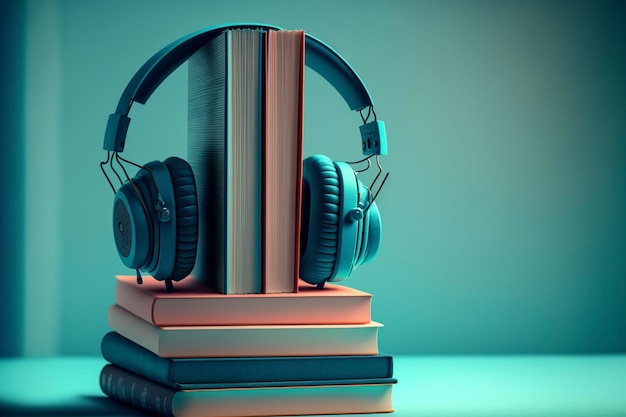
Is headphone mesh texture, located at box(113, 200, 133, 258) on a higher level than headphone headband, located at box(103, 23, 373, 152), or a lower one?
lower

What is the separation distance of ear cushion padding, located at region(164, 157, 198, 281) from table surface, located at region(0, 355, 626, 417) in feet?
0.81

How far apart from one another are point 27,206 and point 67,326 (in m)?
0.29

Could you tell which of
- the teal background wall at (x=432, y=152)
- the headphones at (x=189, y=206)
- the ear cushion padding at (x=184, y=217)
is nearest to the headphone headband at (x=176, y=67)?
the headphones at (x=189, y=206)

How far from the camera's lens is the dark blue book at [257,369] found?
4.34 ft

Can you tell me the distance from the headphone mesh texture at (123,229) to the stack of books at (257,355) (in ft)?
0.23

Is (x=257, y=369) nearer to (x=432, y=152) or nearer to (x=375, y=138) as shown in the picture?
(x=375, y=138)

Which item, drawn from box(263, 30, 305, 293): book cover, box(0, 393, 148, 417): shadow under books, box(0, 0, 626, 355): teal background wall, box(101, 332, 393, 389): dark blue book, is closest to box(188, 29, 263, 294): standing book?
box(263, 30, 305, 293): book cover

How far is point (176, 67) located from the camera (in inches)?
60.1

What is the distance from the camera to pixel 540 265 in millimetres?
2312

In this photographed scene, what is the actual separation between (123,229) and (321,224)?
1.01 ft

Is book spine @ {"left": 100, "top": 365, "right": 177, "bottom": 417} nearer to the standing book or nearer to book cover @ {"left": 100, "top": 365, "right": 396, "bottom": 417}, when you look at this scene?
book cover @ {"left": 100, "top": 365, "right": 396, "bottom": 417}

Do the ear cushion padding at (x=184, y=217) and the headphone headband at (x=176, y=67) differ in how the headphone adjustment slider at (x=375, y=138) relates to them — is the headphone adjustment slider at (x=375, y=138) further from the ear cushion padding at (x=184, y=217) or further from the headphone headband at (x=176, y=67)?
the ear cushion padding at (x=184, y=217)

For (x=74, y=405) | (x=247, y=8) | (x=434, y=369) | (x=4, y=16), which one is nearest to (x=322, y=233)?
(x=74, y=405)

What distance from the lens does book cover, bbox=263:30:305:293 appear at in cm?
141
